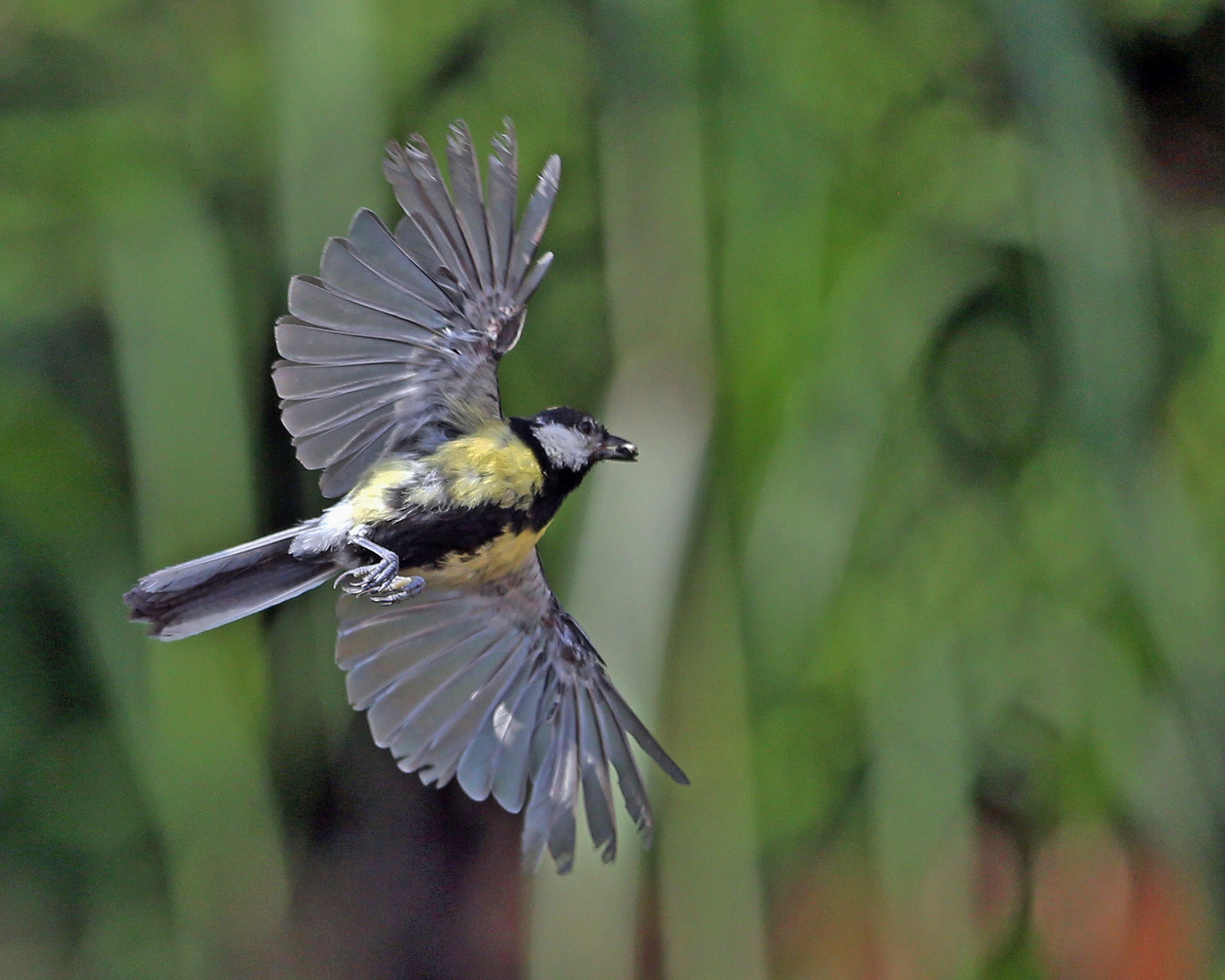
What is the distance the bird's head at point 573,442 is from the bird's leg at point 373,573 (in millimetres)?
159

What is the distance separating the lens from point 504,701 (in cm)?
101

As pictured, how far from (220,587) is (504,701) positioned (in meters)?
0.32

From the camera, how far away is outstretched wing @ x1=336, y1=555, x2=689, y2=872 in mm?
949

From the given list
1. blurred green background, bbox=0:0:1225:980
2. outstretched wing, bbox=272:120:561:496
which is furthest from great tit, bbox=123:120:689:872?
blurred green background, bbox=0:0:1225:980

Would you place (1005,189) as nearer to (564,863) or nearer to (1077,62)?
(1077,62)

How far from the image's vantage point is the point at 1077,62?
3.93 ft

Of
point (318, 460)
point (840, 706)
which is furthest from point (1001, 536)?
point (318, 460)

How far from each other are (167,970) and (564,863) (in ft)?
1.73

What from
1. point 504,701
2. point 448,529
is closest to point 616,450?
point 448,529

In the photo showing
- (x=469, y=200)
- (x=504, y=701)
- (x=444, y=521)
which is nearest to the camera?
(x=469, y=200)

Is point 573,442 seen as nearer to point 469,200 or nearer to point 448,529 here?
point 448,529

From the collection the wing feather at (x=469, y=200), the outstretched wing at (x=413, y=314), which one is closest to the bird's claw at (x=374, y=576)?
the outstretched wing at (x=413, y=314)

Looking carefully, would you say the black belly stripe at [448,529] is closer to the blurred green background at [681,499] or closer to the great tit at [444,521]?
the great tit at [444,521]

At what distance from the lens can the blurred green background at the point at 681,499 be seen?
1.06 metres
